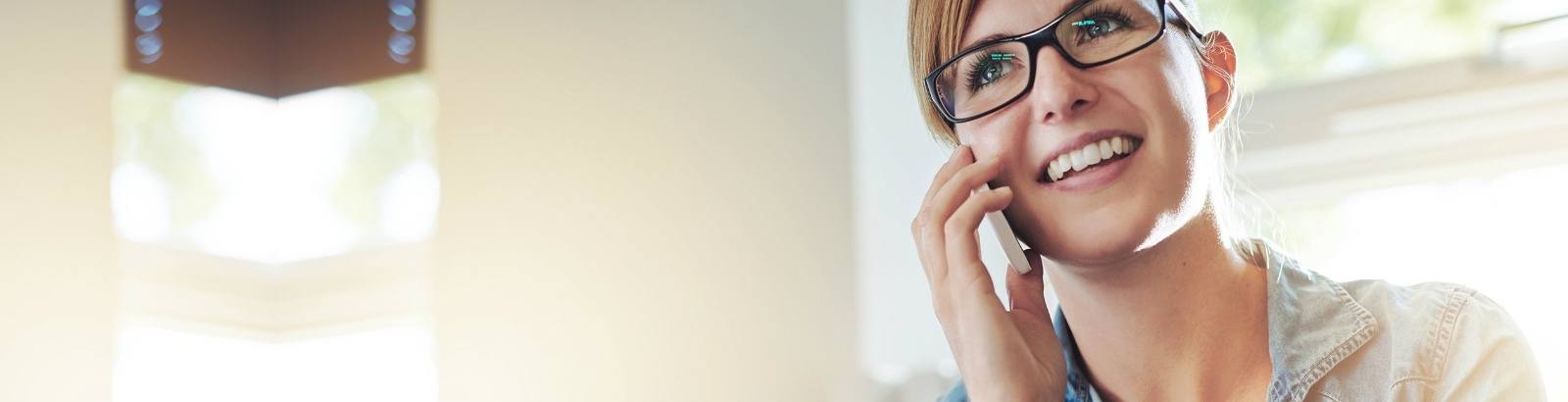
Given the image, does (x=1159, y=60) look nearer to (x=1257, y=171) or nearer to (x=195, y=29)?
(x=1257, y=171)

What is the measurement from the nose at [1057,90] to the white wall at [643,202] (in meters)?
1.12

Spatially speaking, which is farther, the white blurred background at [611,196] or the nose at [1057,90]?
the white blurred background at [611,196]

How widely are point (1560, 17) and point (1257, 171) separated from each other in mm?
431

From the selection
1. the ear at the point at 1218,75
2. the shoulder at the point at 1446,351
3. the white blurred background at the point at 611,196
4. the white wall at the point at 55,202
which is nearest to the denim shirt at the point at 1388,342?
the shoulder at the point at 1446,351

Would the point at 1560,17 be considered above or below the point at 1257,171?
above

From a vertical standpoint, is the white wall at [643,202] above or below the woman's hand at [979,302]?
below

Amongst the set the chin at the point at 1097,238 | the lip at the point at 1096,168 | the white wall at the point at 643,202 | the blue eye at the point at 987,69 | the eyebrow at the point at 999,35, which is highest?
the eyebrow at the point at 999,35

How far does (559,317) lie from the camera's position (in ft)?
7.63

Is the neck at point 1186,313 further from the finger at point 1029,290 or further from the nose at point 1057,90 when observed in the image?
the nose at point 1057,90

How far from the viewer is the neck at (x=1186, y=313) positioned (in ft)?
3.64

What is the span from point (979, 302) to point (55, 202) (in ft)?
4.56

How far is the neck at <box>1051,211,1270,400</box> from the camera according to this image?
3.64 feet

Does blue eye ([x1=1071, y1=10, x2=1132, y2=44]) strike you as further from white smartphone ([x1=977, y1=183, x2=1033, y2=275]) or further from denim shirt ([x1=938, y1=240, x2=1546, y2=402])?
denim shirt ([x1=938, y1=240, x2=1546, y2=402])

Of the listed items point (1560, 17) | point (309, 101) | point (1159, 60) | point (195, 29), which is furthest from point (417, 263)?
point (1560, 17)
